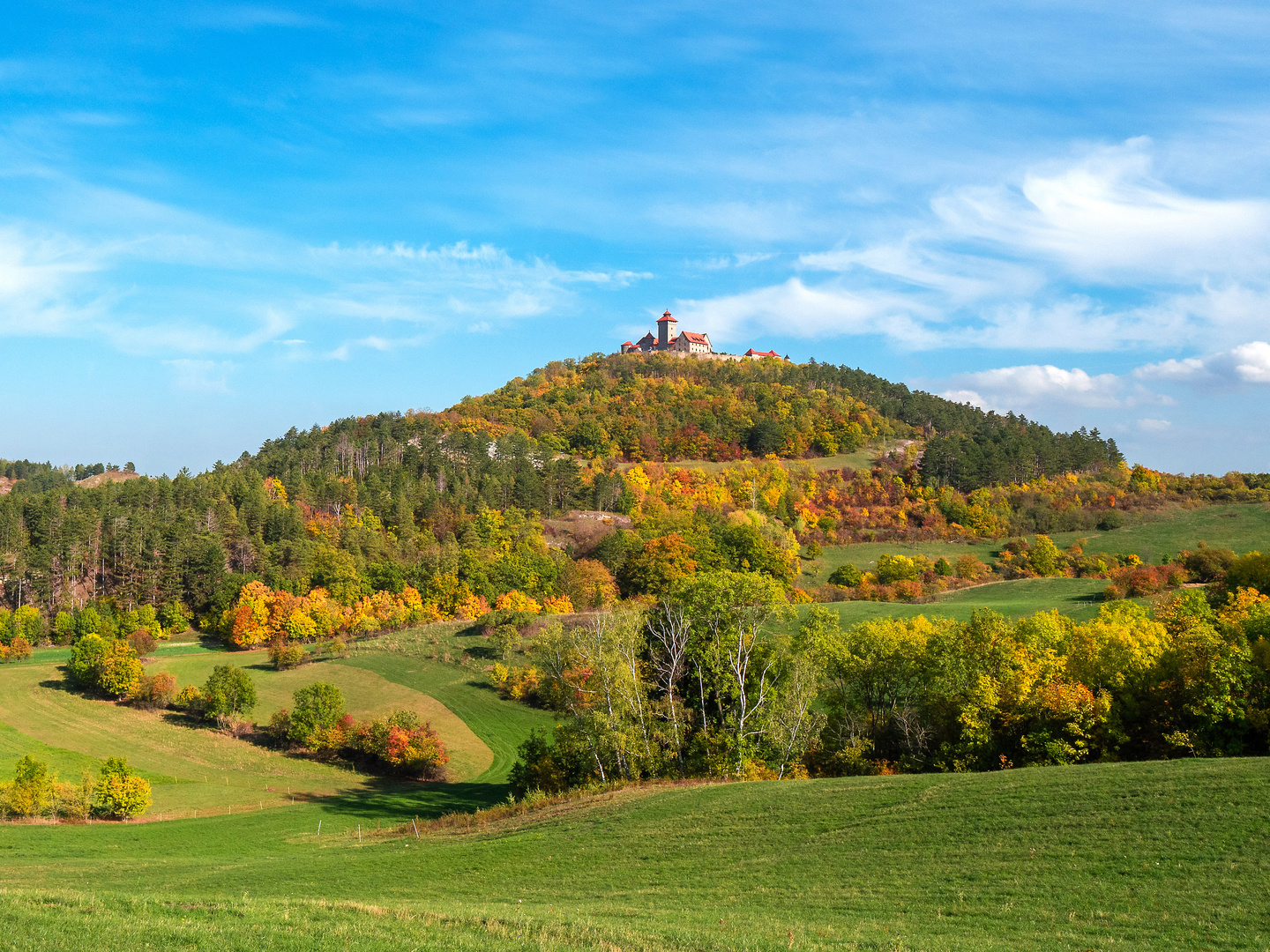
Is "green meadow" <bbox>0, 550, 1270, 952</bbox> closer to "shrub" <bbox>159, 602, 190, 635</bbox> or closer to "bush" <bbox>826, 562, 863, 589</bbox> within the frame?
"shrub" <bbox>159, 602, 190, 635</bbox>

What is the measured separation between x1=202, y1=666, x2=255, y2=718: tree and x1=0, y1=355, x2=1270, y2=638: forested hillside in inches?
1356

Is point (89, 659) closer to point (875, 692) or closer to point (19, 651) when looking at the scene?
point (19, 651)

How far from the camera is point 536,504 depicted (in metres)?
148

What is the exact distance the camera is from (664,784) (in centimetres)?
3916

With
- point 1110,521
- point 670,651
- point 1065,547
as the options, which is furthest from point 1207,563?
point 670,651

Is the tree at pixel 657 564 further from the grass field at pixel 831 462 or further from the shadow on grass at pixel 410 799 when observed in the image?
the shadow on grass at pixel 410 799

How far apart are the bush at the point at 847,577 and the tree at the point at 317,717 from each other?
2880 inches

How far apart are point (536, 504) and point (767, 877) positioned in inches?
4955

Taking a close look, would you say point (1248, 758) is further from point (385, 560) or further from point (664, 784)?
point (385, 560)

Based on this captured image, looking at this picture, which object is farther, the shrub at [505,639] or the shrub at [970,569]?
the shrub at [970,569]

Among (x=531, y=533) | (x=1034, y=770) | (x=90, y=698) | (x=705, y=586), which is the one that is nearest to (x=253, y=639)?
(x=90, y=698)

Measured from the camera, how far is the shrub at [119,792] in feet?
162

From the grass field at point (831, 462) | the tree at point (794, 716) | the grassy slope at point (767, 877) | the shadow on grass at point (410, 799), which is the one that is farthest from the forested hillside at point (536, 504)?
the grassy slope at point (767, 877)

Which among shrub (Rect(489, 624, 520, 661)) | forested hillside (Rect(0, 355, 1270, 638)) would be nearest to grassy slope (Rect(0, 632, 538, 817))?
shrub (Rect(489, 624, 520, 661))
